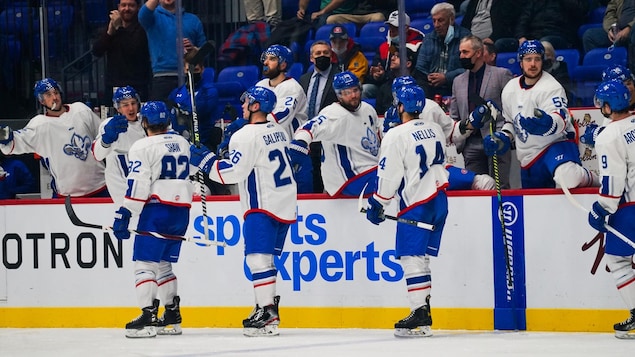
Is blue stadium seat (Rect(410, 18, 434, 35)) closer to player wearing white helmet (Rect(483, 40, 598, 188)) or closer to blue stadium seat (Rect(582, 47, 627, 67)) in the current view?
blue stadium seat (Rect(582, 47, 627, 67))

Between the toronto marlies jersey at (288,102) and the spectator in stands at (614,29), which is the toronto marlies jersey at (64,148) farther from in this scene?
the spectator in stands at (614,29)

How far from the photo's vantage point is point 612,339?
22.8 feet

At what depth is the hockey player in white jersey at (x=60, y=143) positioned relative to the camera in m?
8.70

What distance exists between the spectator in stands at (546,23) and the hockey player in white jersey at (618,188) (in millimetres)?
1785

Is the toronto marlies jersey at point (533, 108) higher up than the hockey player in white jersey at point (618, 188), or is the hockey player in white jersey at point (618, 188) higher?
the toronto marlies jersey at point (533, 108)

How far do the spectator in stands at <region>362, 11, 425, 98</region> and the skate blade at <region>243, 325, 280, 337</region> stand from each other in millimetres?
2058

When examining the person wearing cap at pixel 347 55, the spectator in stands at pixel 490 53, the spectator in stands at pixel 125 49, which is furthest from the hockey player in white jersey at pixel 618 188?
the spectator in stands at pixel 125 49

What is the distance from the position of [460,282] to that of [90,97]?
343cm

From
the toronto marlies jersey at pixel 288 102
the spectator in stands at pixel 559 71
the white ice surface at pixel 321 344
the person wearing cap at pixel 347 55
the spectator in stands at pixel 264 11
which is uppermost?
the spectator in stands at pixel 264 11

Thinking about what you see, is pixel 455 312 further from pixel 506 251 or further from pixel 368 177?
pixel 368 177

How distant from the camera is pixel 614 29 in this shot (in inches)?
327

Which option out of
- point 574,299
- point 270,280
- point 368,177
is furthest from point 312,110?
point 574,299

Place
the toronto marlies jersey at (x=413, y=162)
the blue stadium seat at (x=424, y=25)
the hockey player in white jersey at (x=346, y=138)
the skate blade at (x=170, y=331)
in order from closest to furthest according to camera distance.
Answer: the toronto marlies jersey at (x=413, y=162), the skate blade at (x=170, y=331), the hockey player in white jersey at (x=346, y=138), the blue stadium seat at (x=424, y=25)

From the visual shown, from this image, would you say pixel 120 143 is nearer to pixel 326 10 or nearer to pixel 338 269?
pixel 338 269
